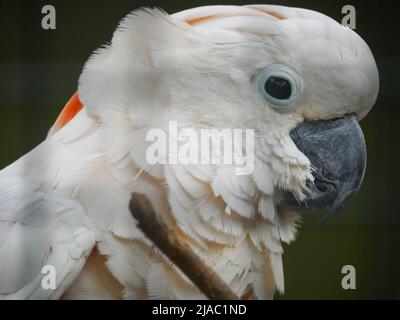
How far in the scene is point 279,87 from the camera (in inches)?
71.8

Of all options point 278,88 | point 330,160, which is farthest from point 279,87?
point 330,160

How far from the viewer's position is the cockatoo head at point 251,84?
1.81m

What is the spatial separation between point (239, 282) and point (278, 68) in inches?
22.3

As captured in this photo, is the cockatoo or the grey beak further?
the grey beak

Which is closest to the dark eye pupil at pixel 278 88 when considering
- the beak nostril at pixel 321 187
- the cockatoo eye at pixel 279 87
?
the cockatoo eye at pixel 279 87

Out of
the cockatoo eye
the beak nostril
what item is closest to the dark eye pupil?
the cockatoo eye

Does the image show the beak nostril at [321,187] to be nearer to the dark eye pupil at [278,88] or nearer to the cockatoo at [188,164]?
the cockatoo at [188,164]

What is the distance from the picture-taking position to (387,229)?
7.84 feet

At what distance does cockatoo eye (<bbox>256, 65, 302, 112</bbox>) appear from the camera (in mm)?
1830

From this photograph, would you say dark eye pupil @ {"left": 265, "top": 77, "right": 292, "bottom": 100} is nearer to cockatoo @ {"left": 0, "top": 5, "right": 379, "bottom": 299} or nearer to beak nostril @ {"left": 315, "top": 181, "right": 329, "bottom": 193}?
cockatoo @ {"left": 0, "top": 5, "right": 379, "bottom": 299}

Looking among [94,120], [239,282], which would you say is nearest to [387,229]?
[239,282]

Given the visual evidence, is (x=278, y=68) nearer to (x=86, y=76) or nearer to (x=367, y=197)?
(x=86, y=76)

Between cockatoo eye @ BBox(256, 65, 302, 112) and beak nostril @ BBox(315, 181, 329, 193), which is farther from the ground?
cockatoo eye @ BBox(256, 65, 302, 112)

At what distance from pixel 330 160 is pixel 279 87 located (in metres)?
0.24
